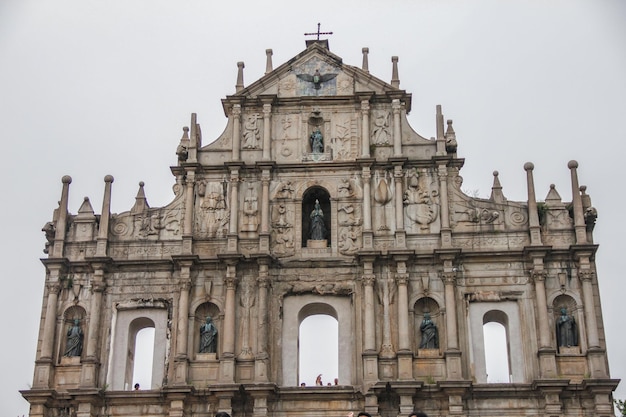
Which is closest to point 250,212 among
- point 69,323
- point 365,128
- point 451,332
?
point 365,128

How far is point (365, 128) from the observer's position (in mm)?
27484

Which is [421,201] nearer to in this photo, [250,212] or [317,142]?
[317,142]

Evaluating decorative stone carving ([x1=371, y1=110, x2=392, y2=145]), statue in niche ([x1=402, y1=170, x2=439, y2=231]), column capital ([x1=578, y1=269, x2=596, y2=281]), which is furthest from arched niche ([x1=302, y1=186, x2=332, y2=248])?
column capital ([x1=578, y1=269, x2=596, y2=281])

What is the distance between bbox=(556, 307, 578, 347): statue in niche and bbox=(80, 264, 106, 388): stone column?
10287 millimetres

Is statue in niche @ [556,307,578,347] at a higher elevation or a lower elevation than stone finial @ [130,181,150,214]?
lower

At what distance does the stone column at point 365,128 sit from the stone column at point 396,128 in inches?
24.8

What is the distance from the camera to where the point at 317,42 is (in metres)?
29.5

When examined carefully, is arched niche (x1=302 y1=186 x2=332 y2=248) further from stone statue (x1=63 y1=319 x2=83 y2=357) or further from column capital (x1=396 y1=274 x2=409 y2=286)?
stone statue (x1=63 y1=319 x2=83 y2=357)

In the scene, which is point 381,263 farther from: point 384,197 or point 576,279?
point 576,279

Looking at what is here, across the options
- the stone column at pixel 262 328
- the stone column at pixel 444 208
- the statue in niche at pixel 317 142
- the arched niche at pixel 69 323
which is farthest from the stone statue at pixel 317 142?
the arched niche at pixel 69 323

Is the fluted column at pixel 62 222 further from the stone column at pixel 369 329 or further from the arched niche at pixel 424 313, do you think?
the arched niche at pixel 424 313

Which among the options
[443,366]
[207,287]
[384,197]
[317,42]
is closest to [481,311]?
[443,366]

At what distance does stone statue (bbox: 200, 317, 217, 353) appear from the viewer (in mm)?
25422

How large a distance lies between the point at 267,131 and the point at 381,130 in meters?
2.78
